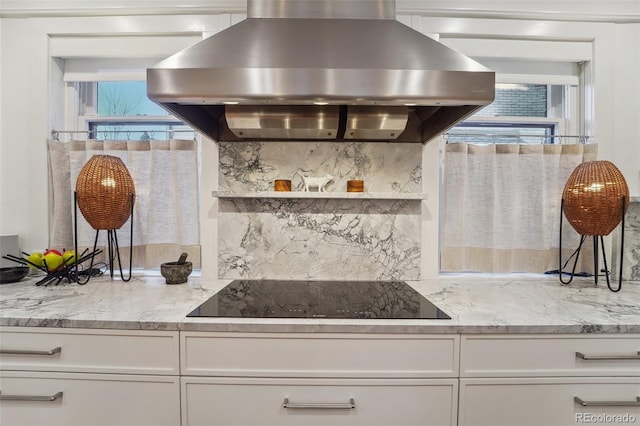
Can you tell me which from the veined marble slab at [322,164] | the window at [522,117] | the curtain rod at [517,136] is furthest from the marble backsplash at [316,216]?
the window at [522,117]

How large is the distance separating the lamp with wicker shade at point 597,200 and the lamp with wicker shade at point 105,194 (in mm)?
2075

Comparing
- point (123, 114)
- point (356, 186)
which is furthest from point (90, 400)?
point (123, 114)

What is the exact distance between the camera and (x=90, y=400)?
110cm

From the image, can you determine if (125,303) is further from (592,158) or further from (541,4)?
(541,4)

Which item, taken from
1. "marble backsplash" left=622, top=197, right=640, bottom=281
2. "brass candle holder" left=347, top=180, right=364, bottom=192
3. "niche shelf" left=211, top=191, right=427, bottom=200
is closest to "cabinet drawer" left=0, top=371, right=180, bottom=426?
"niche shelf" left=211, top=191, right=427, bottom=200

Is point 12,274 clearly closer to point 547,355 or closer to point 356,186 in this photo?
point 356,186

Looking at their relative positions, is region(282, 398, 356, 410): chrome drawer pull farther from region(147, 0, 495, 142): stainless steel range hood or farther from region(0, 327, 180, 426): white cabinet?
region(147, 0, 495, 142): stainless steel range hood

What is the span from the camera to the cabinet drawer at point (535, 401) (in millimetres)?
1089

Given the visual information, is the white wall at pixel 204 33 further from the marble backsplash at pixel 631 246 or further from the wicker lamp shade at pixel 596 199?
the wicker lamp shade at pixel 596 199

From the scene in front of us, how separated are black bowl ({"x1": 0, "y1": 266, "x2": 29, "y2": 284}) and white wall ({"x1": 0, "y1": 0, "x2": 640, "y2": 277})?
0.19m

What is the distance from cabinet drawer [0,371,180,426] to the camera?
42.9 inches

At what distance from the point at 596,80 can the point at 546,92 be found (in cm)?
21

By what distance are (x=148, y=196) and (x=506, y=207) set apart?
73.1 inches

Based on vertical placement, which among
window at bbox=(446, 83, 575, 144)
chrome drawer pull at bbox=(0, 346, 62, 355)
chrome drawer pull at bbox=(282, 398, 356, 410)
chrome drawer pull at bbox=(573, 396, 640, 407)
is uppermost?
window at bbox=(446, 83, 575, 144)
